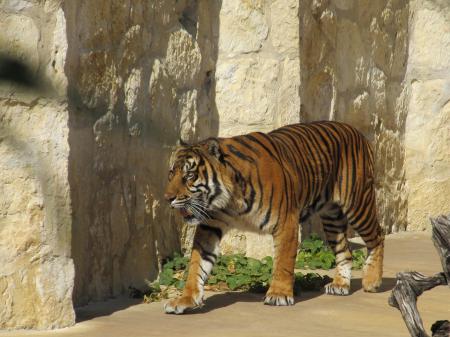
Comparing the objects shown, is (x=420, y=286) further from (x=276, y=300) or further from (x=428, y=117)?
(x=428, y=117)

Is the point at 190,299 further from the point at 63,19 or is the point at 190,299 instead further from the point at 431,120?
the point at 431,120

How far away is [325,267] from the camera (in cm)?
820

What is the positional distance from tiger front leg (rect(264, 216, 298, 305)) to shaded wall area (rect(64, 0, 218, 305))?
0.95m

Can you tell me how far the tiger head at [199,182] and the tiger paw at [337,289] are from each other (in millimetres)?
1062

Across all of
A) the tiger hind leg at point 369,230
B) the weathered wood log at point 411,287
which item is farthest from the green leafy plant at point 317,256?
the weathered wood log at point 411,287

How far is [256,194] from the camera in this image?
22.1 ft

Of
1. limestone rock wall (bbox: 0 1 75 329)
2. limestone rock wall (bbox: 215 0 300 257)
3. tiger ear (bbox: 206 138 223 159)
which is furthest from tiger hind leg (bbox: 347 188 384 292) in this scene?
limestone rock wall (bbox: 0 1 75 329)

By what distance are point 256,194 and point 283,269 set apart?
1.56 ft

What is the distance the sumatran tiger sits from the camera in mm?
6594

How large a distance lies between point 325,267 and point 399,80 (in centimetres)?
285

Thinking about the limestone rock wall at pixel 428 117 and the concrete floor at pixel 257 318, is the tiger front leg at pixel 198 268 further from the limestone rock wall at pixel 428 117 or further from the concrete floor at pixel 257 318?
the limestone rock wall at pixel 428 117

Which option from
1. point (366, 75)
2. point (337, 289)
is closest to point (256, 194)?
point (337, 289)

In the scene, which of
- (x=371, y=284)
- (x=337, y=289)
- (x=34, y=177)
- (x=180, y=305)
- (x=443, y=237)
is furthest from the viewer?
(x=371, y=284)

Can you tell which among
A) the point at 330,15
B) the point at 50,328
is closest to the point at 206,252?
the point at 50,328
